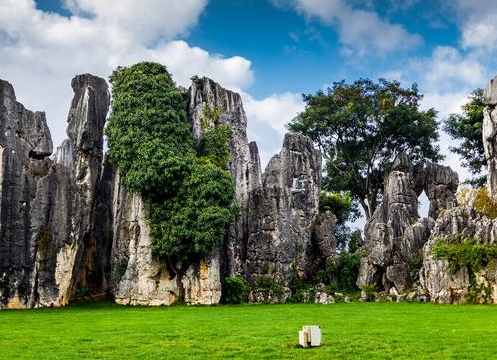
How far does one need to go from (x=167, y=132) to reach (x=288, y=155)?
1335 cm

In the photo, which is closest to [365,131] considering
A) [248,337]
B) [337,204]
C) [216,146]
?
[337,204]

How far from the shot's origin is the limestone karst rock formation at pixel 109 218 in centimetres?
3588

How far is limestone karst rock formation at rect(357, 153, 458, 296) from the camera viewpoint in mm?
42938

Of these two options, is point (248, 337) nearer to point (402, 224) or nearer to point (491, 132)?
point (491, 132)

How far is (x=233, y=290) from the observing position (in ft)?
132

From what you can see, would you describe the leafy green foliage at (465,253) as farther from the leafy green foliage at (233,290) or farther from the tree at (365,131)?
the tree at (365,131)

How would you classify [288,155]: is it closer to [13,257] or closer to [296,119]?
[296,119]

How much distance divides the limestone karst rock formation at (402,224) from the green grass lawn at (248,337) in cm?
1556

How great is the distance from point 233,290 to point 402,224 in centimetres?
1802

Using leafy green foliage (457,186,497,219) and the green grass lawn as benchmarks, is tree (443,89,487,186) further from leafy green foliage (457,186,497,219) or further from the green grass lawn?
the green grass lawn

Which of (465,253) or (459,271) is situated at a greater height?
(465,253)

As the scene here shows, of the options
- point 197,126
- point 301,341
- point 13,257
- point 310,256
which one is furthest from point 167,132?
point 301,341

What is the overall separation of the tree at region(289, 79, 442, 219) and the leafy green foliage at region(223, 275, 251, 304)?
24.1 meters

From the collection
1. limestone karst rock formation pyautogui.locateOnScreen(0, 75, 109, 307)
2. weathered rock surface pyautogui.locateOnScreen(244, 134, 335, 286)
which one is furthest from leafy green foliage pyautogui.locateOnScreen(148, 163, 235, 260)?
weathered rock surface pyautogui.locateOnScreen(244, 134, 335, 286)
